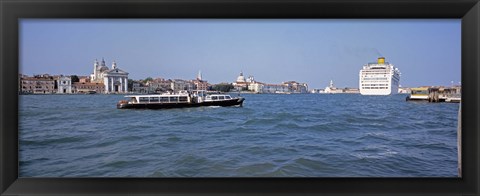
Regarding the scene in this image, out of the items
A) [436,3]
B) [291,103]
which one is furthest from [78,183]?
[291,103]

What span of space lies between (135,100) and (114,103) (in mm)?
1929

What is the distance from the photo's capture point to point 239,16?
0.91 m

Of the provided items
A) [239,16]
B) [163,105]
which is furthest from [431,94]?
[239,16]

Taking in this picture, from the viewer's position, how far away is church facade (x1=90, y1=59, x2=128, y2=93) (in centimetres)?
739

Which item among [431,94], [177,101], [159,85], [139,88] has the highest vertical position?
[159,85]

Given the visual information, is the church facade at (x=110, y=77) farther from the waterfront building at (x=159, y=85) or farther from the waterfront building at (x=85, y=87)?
the waterfront building at (x=159, y=85)

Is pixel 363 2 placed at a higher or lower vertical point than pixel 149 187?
higher

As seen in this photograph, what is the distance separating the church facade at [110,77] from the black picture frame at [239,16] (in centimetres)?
677

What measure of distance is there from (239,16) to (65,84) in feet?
26.0

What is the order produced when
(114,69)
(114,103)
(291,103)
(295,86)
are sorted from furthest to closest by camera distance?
(114,103) < (291,103) < (295,86) < (114,69)

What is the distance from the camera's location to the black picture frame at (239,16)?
0.89 meters

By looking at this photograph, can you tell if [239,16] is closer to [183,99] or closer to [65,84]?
[65,84]
